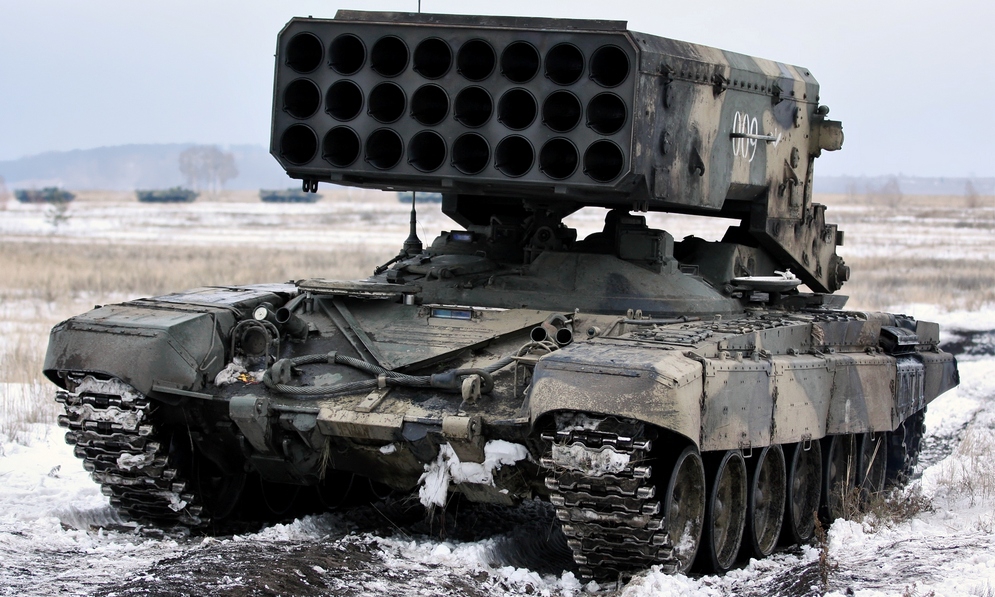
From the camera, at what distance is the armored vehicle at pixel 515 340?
818 cm

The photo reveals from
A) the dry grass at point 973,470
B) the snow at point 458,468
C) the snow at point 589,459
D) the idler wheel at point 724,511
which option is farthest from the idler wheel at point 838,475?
the snow at point 589,459

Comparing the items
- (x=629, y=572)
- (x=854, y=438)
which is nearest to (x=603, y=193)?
(x=629, y=572)

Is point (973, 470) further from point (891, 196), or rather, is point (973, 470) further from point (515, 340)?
point (891, 196)

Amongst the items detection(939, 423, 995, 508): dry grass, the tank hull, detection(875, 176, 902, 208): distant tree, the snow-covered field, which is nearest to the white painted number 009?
the tank hull

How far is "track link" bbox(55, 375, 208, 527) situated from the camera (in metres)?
9.05

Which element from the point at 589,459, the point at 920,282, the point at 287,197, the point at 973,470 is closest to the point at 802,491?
the point at 973,470

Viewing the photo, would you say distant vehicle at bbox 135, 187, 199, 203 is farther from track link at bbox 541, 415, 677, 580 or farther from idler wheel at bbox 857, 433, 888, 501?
→ track link at bbox 541, 415, 677, 580

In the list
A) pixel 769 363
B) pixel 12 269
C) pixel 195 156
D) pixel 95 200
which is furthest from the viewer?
pixel 195 156

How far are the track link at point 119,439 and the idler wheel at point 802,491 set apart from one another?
444 centimetres

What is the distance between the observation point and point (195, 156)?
506ft

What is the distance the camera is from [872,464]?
39.8 feet

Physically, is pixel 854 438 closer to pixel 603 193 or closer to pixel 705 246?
pixel 705 246

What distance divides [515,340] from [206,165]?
145 m

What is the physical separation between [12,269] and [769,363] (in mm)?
24963
